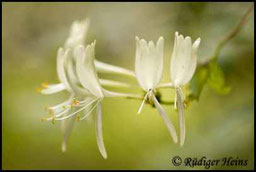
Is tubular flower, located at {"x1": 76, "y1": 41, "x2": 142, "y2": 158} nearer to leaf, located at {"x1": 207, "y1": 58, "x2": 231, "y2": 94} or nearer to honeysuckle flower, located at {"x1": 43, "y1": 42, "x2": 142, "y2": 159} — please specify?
honeysuckle flower, located at {"x1": 43, "y1": 42, "x2": 142, "y2": 159}

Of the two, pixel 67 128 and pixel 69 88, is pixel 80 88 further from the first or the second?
pixel 67 128

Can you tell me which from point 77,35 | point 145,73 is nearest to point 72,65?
point 77,35

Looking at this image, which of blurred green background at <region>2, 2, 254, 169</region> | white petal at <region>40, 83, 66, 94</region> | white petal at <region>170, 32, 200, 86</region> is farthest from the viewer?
blurred green background at <region>2, 2, 254, 169</region>

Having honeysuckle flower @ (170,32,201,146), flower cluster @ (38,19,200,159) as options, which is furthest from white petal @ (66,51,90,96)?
honeysuckle flower @ (170,32,201,146)

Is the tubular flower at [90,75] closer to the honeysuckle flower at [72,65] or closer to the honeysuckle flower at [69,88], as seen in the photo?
the honeysuckle flower at [69,88]

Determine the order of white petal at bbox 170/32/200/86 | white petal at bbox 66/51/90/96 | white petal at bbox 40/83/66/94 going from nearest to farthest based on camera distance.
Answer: white petal at bbox 170/32/200/86 < white petal at bbox 66/51/90/96 < white petal at bbox 40/83/66/94

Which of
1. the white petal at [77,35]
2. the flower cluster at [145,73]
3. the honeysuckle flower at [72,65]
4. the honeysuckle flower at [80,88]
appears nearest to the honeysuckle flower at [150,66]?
the flower cluster at [145,73]
